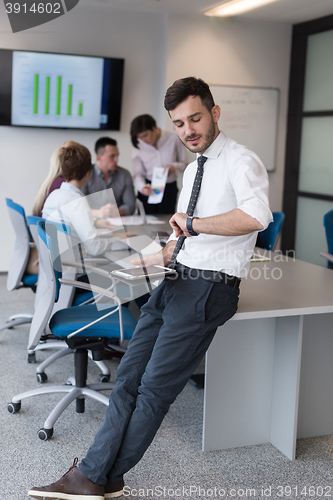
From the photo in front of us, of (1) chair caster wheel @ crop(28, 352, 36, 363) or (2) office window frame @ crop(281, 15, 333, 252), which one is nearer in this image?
(1) chair caster wheel @ crop(28, 352, 36, 363)

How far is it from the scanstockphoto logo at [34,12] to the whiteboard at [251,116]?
5.99 ft

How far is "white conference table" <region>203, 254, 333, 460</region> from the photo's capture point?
229 centimetres

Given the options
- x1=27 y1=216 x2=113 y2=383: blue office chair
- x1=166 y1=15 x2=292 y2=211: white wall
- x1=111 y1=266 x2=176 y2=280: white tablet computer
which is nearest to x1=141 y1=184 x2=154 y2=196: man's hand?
x1=27 y1=216 x2=113 y2=383: blue office chair

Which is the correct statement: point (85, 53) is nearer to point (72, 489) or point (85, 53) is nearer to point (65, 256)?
point (65, 256)

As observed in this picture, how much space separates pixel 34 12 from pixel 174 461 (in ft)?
15.6

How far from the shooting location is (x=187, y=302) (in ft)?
6.23

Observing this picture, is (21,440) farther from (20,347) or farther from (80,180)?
(80,180)

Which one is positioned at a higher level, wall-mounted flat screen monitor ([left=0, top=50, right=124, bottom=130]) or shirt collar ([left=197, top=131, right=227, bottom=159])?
wall-mounted flat screen monitor ([left=0, top=50, right=124, bottom=130])

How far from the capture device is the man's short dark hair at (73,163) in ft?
10.3

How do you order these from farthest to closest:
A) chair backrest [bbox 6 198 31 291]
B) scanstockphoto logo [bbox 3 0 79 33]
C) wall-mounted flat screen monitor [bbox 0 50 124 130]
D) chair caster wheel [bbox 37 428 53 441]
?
wall-mounted flat screen monitor [bbox 0 50 124 130], scanstockphoto logo [bbox 3 0 79 33], chair backrest [bbox 6 198 31 291], chair caster wheel [bbox 37 428 53 441]

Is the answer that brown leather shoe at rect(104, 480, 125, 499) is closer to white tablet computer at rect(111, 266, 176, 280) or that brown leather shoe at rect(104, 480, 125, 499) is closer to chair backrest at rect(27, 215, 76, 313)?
white tablet computer at rect(111, 266, 176, 280)

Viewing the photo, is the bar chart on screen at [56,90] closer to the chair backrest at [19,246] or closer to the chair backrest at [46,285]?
the chair backrest at [19,246]

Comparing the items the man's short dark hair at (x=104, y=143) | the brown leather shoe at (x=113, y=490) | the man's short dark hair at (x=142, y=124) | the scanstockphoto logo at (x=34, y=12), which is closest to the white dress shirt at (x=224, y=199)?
the brown leather shoe at (x=113, y=490)

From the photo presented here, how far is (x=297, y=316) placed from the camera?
7.32 feet
